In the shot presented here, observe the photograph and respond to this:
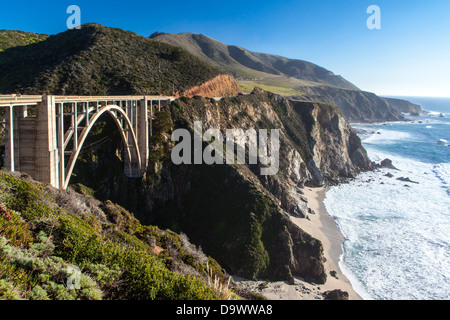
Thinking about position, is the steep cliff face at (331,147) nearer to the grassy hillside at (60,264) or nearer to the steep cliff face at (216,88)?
the steep cliff face at (216,88)

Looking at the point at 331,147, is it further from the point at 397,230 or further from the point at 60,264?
the point at 60,264

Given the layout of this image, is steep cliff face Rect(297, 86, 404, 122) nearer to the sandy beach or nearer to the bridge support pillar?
the sandy beach

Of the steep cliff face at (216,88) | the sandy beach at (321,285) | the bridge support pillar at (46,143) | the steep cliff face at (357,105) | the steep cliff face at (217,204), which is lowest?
the sandy beach at (321,285)

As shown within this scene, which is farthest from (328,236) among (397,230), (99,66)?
(99,66)

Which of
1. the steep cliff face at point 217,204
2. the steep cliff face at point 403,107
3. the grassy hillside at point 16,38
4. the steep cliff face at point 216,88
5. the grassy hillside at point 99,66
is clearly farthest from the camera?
the steep cliff face at point 403,107

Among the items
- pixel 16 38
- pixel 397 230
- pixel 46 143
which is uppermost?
pixel 16 38

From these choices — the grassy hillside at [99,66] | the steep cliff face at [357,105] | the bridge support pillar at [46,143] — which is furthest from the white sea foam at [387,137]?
the bridge support pillar at [46,143]
